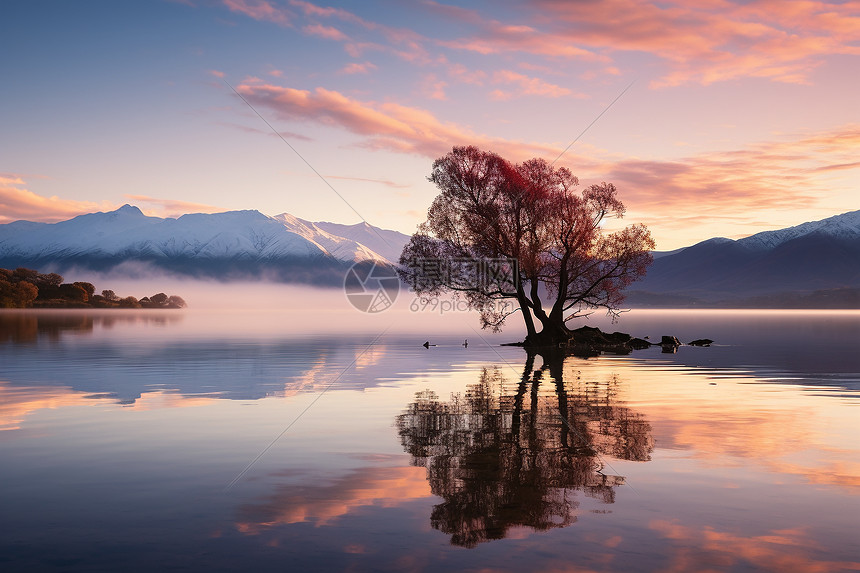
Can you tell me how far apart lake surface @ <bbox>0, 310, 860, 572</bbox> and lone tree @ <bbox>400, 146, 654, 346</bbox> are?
96.5 feet

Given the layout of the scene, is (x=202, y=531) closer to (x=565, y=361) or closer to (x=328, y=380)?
(x=328, y=380)

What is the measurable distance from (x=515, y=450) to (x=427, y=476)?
3.26 meters

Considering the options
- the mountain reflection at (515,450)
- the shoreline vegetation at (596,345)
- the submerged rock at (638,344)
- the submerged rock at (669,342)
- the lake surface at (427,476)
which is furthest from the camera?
the submerged rock at (638,344)

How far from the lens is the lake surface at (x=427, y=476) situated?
10.2m

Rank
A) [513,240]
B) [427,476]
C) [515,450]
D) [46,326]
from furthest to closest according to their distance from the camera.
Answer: [46,326]
[513,240]
[515,450]
[427,476]

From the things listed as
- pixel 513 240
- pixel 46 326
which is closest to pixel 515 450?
pixel 513 240

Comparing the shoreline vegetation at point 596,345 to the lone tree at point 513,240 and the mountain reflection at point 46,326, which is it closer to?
the lone tree at point 513,240

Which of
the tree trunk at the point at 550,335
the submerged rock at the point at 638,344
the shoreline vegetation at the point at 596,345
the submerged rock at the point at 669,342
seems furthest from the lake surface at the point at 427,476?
the submerged rock at the point at 638,344

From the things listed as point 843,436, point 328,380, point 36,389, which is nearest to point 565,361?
point 328,380

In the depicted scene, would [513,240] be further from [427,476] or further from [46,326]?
[46,326]

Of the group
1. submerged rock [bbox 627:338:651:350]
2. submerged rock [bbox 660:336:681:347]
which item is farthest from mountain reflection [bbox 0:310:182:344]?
submerged rock [bbox 660:336:681:347]

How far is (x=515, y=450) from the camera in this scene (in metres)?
17.0

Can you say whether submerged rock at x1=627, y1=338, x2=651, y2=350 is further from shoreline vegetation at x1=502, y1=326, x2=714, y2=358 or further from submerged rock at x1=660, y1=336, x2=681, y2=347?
submerged rock at x1=660, y1=336, x2=681, y2=347

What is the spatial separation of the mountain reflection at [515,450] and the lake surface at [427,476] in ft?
0.24
